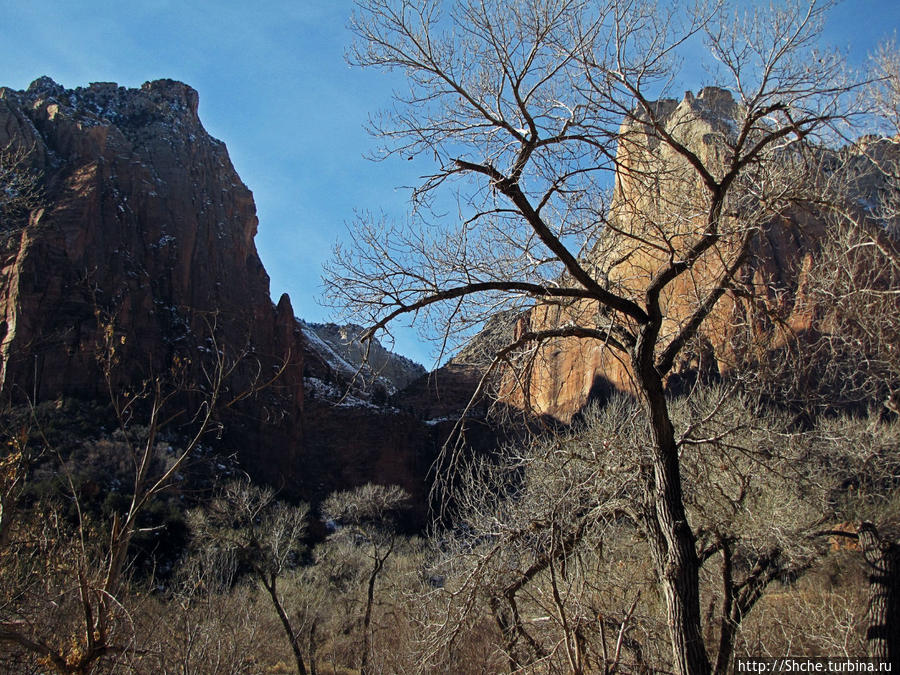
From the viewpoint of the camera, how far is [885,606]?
518 cm

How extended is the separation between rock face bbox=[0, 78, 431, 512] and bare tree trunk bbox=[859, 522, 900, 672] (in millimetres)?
39448

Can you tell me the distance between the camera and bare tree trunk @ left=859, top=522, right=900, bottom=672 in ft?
16.5

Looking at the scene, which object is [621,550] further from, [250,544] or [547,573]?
[250,544]

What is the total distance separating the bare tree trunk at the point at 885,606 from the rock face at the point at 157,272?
39.4 meters

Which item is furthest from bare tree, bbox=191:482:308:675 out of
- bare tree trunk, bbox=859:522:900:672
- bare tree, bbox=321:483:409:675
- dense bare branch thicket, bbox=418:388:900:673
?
bare tree trunk, bbox=859:522:900:672

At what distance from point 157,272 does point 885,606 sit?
187 feet

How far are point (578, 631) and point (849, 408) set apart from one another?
2619 centimetres

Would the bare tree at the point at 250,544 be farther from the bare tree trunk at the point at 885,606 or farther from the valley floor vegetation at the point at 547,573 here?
the bare tree trunk at the point at 885,606

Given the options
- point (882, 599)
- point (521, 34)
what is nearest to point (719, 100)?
point (521, 34)

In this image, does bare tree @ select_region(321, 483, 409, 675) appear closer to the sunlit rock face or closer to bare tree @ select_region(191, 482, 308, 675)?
bare tree @ select_region(191, 482, 308, 675)

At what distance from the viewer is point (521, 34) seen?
4570mm

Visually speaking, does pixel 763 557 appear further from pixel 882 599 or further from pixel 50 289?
pixel 50 289

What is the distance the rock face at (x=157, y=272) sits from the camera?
4388cm

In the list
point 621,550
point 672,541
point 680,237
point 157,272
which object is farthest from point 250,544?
point 157,272
